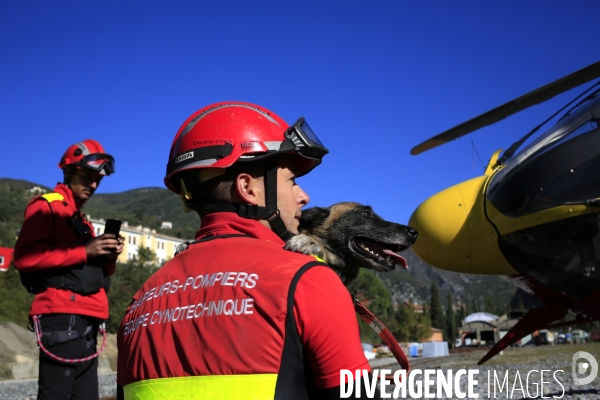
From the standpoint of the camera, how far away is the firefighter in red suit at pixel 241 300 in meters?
1.50

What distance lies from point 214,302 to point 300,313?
0.83 ft

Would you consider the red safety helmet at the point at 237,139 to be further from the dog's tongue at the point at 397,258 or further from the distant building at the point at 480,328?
the distant building at the point at 480,328

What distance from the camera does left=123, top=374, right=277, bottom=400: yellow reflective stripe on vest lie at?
1487 mm

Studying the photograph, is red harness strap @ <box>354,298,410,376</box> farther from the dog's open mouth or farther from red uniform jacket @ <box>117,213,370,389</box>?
the dog's open mouth

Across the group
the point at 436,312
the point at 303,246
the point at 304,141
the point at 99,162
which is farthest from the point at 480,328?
the point at 304,141

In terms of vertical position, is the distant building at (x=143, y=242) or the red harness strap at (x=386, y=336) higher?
the distant building at (x=143, y=242)

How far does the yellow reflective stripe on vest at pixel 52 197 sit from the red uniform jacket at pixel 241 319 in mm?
3147

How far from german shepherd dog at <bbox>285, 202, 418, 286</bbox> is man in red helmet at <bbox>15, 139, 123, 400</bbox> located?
5.05 feet

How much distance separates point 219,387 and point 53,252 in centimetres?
324

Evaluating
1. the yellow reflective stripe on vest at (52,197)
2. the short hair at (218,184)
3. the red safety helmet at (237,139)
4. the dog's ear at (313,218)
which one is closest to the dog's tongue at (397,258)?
the dog's ear at (313,218)

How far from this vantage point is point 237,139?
204 cm

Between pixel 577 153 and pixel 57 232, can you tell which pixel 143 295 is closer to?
pixel 57 232

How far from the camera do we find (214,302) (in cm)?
161

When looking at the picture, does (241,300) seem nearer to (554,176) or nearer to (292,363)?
(292,363)
